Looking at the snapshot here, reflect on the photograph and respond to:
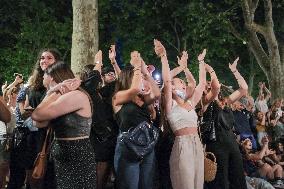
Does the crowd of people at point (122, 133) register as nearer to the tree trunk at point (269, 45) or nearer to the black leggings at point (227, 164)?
the black leggings at point (227, 164)

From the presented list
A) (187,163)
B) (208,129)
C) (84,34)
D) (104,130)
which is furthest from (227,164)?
(84,34)

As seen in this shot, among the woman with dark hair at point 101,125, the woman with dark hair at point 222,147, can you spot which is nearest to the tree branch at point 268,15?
the woman with dark hair at point 222,147

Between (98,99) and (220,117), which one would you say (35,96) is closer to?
(98,99)

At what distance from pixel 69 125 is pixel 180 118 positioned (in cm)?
199

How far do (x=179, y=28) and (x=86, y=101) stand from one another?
96.6 ft

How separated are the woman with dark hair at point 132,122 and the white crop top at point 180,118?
434 millimetres

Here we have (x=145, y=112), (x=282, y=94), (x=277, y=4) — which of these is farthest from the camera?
(x=277, y=4)

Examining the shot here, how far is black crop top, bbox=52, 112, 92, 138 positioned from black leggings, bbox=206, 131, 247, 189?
2660 mm

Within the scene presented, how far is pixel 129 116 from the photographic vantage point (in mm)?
5855

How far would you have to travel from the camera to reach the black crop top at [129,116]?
5.84m

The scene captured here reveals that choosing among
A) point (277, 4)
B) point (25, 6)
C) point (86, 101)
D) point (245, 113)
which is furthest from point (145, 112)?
point (25, 6)

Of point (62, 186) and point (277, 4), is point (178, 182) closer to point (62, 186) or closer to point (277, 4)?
point (62, 186)

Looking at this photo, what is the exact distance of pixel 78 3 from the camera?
8.97 meters

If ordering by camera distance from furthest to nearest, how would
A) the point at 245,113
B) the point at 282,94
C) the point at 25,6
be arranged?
the point at 25,6, the point at 282,94, the point at 245,113
